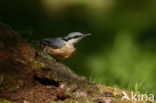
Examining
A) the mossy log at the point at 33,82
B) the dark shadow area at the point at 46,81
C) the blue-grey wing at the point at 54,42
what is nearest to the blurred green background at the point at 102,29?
the blue-grey wing at the point at 54,42

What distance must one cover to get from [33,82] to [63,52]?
2.24 m

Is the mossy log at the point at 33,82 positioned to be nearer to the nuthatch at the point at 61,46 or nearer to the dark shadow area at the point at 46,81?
the dark shadow area at the point at 46,81

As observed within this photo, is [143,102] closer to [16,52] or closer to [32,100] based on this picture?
[32,100]

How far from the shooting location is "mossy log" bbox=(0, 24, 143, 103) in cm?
289

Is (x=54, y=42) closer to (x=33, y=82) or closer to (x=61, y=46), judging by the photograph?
(x=61, y=46)

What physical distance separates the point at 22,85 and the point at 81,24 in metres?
4.14

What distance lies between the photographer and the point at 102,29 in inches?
255

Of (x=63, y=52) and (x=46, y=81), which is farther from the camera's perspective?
(x=63, y=52)

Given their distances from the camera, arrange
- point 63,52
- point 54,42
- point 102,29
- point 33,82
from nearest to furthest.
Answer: point 33,82 → point 63,52 → point 54,42 → point 102,29

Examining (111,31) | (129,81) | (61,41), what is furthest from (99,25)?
(129,81)

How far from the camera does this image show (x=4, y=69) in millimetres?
2939

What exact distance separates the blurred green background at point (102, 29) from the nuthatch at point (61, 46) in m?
0.31

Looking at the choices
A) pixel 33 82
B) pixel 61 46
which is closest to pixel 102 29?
pixel 61 46

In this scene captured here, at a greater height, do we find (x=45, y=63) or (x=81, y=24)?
(x=81, y=24)
